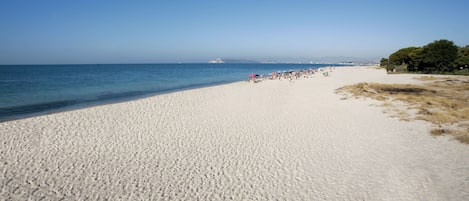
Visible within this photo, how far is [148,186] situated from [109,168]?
151 centimetres

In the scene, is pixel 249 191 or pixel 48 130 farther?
pixel 48 130

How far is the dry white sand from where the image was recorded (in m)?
4.93

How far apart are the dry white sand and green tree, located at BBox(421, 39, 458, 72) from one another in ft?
100

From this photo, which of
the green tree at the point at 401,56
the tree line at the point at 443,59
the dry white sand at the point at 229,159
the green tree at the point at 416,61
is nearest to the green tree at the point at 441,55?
the tree line at the point at 443,59

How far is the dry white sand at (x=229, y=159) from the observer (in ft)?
16.2

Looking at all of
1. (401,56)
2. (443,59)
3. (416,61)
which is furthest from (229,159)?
(401,56)

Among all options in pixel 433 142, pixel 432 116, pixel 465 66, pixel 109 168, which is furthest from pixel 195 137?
pixel 465 66

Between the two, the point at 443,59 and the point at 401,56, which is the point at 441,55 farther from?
the point at 401,56

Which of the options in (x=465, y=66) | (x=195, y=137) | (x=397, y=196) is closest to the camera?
(x=397, y=196)

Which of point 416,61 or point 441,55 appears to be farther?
point 416,61

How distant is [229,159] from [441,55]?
38.7 m

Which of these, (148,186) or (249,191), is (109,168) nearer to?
(148,186)

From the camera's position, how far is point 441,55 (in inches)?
1281

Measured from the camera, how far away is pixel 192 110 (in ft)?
43.2
